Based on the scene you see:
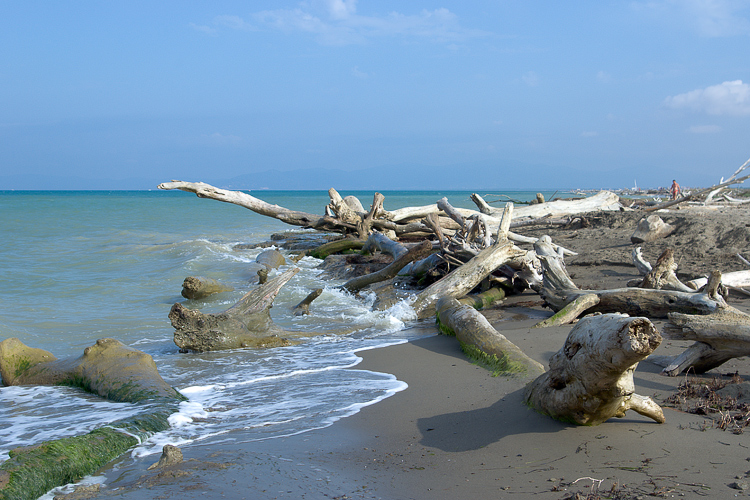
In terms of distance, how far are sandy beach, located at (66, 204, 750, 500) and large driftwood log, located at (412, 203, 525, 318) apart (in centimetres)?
320

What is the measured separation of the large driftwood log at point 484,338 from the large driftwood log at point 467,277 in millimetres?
784

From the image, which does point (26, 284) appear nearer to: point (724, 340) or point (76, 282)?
point (76, 282)

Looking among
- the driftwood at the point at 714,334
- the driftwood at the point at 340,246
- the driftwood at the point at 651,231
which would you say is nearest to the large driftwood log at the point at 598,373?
the driftwood at the point at 714,334

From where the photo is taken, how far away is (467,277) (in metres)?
7.36

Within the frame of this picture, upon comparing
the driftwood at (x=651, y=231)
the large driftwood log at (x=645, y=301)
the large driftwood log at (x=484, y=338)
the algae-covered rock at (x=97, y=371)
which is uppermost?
the driftwood at (x=651, y=231)

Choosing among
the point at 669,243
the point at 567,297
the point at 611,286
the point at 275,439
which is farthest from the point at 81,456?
the point at 669,243

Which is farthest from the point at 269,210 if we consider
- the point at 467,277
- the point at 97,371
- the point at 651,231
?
the point at 97,371

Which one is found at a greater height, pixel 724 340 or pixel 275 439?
pixel 724 340

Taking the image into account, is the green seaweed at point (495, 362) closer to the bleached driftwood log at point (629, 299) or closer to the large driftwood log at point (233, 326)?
the bleached driftwood log at point (629, 299)

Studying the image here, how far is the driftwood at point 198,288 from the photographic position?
30.0 ft

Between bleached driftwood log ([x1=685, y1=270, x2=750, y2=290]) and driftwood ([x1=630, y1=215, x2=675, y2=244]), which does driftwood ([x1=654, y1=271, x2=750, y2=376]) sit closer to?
bleached driftwood log ([x1=685, y1=270, x2=750, y2=290])

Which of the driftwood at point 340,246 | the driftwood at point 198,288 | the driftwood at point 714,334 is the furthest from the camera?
the driftwood at point 340,246

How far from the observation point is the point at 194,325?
5.76 meters

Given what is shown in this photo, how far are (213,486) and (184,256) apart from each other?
13.8 meters
